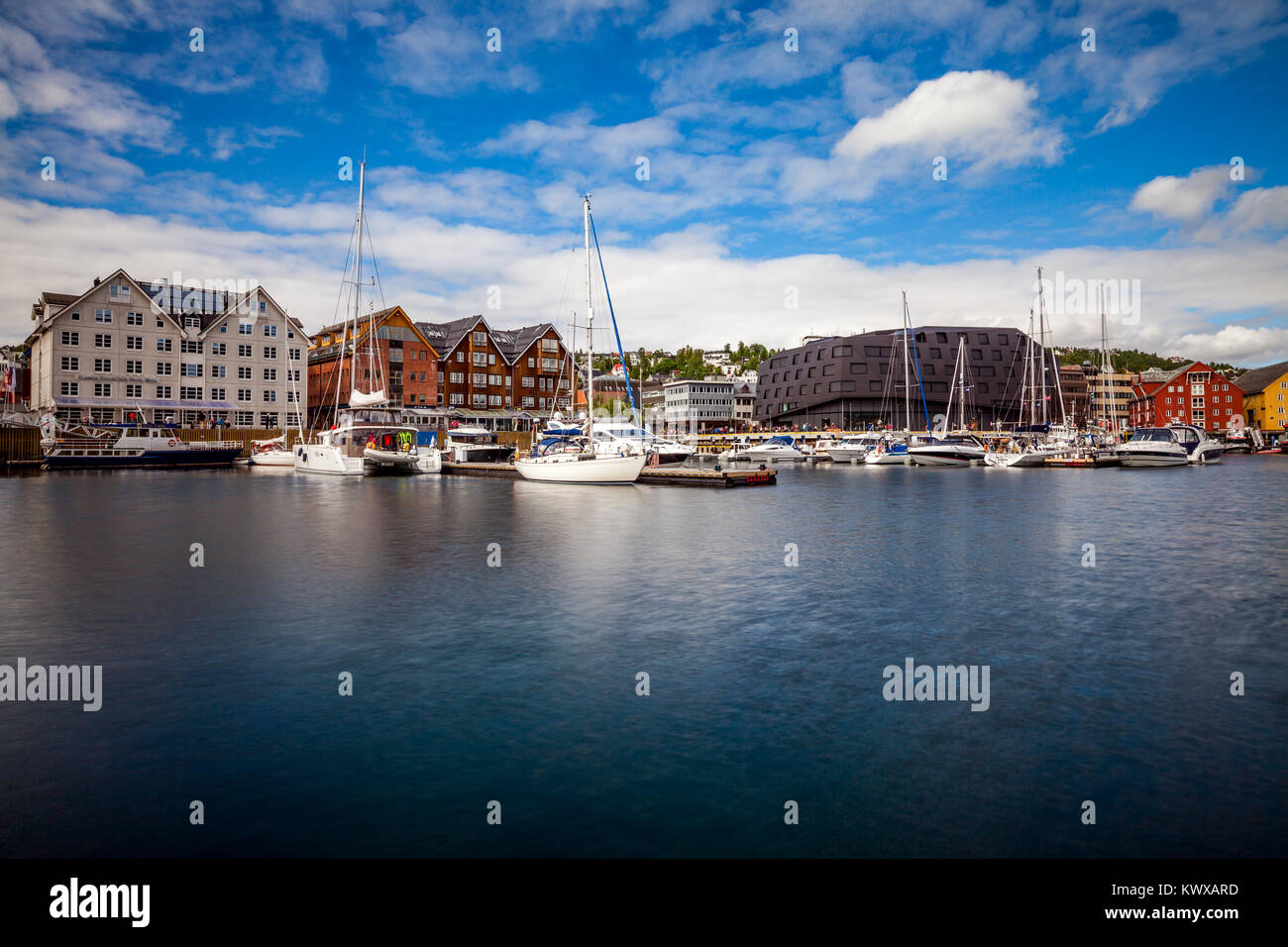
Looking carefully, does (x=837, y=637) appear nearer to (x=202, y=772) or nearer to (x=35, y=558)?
(x=202, y=772)

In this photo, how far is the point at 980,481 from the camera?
7112 cm

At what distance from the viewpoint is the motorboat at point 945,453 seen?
107688mm

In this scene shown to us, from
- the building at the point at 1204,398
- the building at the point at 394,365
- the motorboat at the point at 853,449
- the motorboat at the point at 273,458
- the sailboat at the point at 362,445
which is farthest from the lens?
the building at the point at 1204,398

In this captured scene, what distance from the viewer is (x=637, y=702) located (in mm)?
12078

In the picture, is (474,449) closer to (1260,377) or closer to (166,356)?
(166,356)

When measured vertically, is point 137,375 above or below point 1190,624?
above

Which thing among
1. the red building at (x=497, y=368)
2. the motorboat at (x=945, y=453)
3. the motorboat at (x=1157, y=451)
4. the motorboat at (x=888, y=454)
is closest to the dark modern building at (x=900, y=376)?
the motorboat at (x=888, y=454)

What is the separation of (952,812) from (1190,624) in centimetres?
1241

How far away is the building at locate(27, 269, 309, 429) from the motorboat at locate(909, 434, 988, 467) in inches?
3352

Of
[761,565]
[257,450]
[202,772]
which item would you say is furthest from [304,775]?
[257,450]

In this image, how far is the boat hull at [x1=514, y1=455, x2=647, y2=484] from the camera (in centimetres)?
5656

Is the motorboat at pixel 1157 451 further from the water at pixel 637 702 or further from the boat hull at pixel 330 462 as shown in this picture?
the boat hull at pixel 330 462

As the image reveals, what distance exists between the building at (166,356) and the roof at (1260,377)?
209 meters

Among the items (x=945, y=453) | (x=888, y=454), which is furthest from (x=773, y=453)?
(x=945, y=453)
